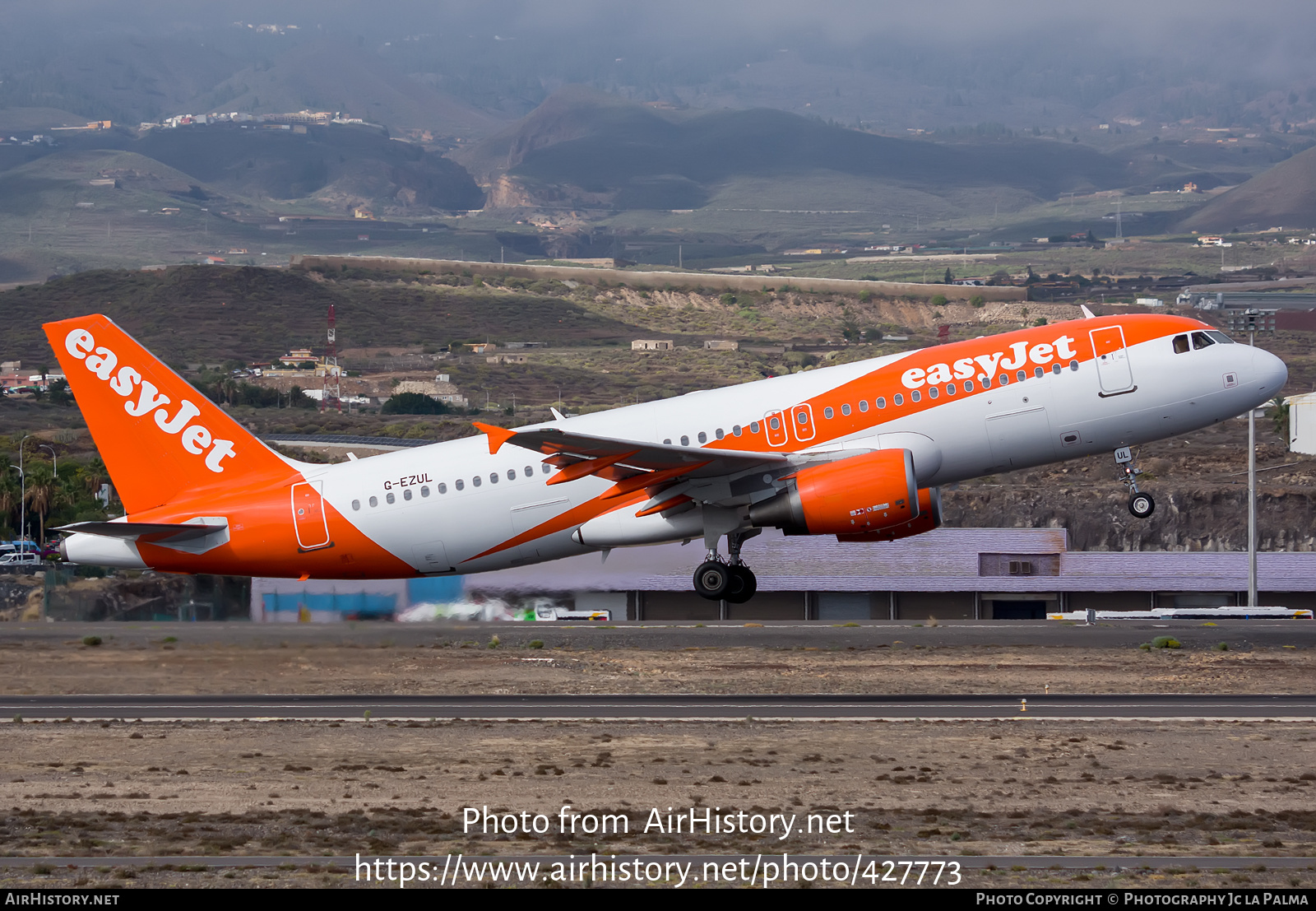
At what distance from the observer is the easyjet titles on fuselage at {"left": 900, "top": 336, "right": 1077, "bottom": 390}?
3625cm

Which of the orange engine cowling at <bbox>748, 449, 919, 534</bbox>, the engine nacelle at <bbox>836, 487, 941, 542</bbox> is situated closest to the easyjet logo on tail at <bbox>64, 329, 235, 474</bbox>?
the orange engine cowling at <bbox>748, 449, 919, 534</bbox>

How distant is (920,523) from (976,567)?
51488mm

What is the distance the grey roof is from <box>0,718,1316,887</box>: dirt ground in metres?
44.3

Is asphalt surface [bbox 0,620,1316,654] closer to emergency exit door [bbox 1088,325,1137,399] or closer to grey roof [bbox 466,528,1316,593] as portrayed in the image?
grey roof [bbox 466,528,1316,593]

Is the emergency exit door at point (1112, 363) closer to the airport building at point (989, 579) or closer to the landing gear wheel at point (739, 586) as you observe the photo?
the landing gear wheel at point (739, 586)

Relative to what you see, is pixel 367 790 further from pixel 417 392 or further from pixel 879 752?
pixel 417 392

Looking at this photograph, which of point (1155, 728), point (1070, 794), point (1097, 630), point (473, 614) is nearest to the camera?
point (1070, 794)

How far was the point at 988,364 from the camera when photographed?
36.3 meters

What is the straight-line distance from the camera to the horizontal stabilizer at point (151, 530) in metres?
36.7

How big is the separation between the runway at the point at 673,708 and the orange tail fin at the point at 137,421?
7388 mm

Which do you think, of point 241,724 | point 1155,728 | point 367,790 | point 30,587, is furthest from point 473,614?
point 30,587

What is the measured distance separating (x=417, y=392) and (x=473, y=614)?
121272 millimetres

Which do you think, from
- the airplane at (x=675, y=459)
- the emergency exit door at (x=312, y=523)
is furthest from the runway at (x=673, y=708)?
the emergency exit door at (x=312, y=523)
